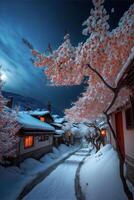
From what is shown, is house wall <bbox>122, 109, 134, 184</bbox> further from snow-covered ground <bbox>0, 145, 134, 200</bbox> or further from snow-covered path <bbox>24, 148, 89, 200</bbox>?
snow-covered path <bbox>24, 148, 89, 200</bbox>

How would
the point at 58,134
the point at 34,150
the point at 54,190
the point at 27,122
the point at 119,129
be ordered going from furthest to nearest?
the point at 58,134 < the point at 34,150 < the point at 27,122 < the point at 119,129 < the point at 54,190

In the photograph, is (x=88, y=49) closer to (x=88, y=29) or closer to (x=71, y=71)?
(x=88, y=29)

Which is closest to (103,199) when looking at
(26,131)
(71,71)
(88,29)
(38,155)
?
(71,71)

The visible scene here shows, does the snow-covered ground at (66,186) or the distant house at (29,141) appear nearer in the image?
the snow-covered ground at (66,186)

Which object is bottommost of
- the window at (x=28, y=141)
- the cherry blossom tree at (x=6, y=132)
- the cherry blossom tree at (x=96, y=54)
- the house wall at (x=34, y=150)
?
the house wall at (x=34, y=150)

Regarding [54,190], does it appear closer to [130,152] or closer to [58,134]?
[130,152]

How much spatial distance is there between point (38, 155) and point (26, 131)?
6.63 meters

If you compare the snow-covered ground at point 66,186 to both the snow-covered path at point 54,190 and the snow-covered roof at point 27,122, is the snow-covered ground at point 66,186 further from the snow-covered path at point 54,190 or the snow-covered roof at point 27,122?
the snow-covered roof at point 27,122

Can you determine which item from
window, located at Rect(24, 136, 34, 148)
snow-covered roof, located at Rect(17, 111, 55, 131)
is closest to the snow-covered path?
snow-covered roof, located at Rect(17, 111, 55, 131)

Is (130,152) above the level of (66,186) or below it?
above

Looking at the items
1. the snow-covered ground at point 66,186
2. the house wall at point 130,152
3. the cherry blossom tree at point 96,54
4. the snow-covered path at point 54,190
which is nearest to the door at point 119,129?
the snow-covered ground at point 66,186

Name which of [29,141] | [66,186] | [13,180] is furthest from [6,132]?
[29,141]

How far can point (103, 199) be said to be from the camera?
7.90 m

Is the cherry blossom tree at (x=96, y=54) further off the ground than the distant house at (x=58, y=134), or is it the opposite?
the cherry blossom tree at (x=96, y=54)
